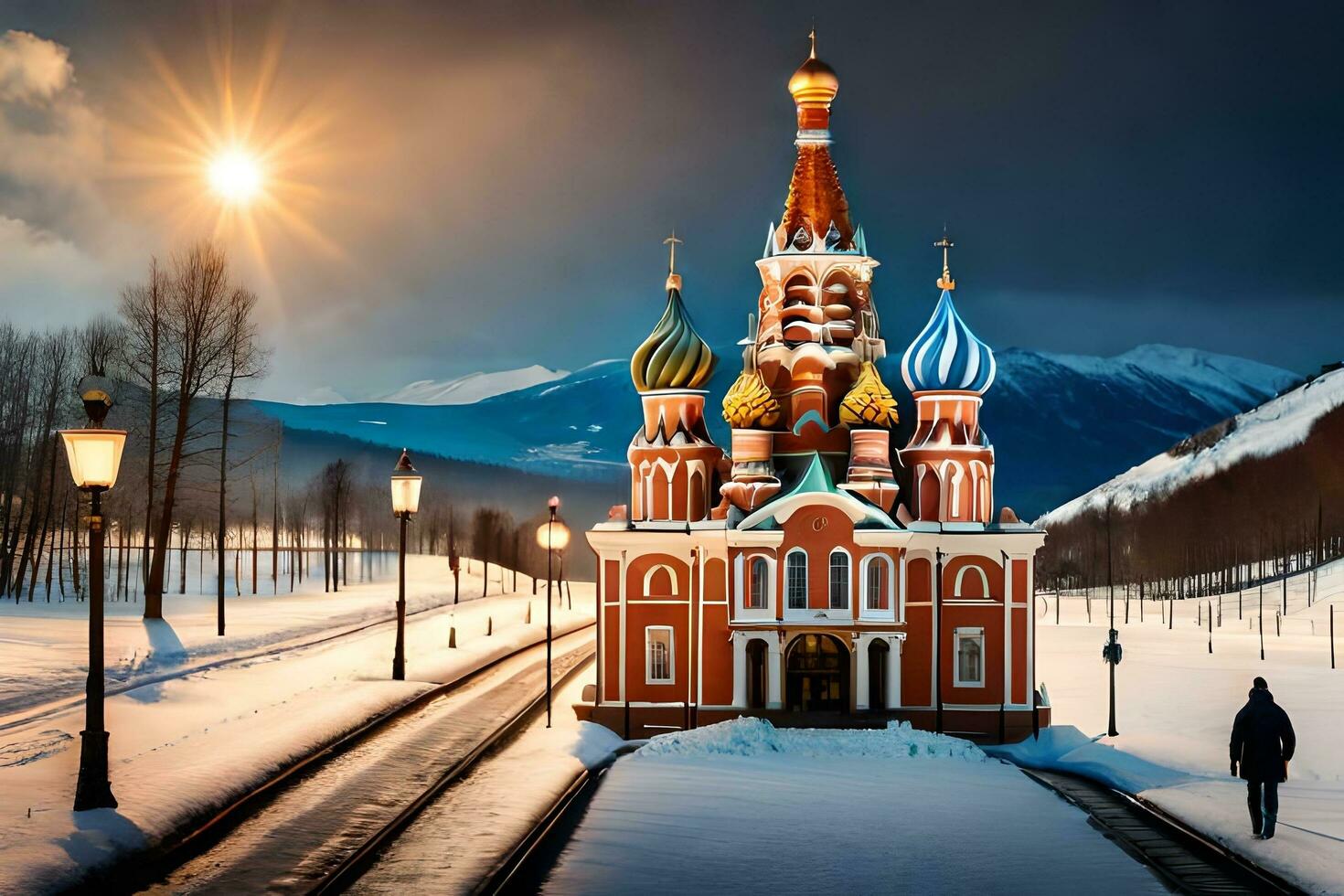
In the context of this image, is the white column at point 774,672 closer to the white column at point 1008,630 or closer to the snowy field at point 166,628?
the white column at point 1008,630

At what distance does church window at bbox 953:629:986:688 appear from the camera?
1588 inches

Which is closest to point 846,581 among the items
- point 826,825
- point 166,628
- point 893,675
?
point 893,675

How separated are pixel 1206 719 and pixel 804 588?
53.2 ft

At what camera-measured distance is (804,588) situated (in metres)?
38.5

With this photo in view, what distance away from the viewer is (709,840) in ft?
74.9

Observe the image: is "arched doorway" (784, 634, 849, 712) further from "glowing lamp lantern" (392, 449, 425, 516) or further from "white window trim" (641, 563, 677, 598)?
"glowing lamp lantern" (392, 449, 425, 516)

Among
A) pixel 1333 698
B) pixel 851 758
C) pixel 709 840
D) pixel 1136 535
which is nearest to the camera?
pixel 709 840

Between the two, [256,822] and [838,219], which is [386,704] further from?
[838,219]

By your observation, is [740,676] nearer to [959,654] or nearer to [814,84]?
[959,654]

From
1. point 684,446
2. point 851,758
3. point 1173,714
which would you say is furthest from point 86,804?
point 1173,714

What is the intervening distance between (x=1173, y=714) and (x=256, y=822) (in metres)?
34.4

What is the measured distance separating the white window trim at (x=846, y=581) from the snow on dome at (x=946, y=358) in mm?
6730

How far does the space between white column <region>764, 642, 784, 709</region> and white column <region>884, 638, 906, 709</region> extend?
115 inches

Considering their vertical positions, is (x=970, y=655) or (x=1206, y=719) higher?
(x=970, y=655)
